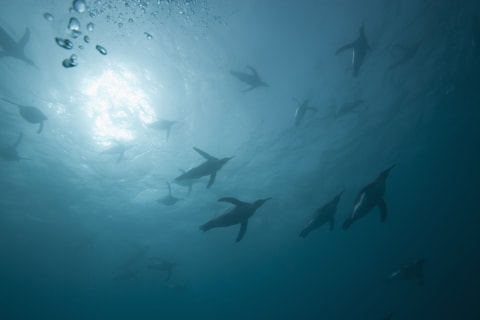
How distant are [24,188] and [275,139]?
2381 centimetres

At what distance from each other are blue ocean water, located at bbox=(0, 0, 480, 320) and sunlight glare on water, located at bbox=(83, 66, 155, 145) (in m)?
0.08

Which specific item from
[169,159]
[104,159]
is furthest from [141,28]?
[104,159]

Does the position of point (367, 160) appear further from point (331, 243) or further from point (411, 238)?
point (411, 238)

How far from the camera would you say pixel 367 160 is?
86.3ft

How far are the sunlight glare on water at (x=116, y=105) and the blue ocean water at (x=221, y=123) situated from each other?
0.08 m

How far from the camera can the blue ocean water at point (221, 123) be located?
393 inches

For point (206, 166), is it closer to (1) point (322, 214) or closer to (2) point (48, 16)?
(1) point (322, 214)

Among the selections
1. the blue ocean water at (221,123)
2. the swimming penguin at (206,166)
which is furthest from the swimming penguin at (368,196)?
the swimming penguin at (206,166)

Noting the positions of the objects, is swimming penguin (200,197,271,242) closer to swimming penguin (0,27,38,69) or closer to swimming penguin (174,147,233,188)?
swimming penguin (174,147,233,188)

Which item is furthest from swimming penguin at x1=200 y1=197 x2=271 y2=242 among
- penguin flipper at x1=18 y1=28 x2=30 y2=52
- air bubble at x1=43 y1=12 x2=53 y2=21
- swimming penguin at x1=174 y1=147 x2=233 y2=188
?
penguin flipper at x1=18 y1=28 x2=30 y2=52

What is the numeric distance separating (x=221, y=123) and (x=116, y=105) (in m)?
5.71

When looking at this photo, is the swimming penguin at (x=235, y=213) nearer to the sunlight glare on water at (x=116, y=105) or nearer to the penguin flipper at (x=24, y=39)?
the sunlight glare on water at (x=116, y=105)

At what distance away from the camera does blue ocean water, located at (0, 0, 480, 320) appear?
998 centimetres

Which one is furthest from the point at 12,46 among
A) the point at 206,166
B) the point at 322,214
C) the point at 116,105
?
the point at 322,214
